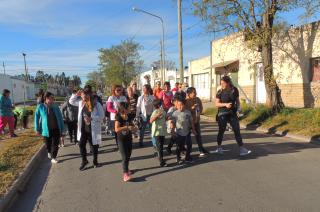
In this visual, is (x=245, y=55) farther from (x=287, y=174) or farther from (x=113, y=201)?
(x=113, y=201)

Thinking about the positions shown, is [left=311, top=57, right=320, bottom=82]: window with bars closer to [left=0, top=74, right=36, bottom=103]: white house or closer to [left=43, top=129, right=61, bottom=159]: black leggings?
[left=43, top=129, right=61, bottom=159]: black leggings

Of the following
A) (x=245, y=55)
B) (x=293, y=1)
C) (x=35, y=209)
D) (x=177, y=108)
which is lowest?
(x=35, y=209)

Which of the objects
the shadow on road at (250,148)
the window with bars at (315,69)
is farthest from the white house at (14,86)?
the shadow on road at (250,148)

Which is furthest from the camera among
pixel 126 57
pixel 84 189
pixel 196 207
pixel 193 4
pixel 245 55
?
pixel 126 57

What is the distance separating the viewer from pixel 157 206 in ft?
15.7

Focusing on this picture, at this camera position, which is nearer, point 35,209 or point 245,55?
point 35,209

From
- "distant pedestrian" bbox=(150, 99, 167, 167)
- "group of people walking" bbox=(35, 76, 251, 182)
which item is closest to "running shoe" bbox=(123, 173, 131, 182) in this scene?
"group of people walking" bbox=(35, 76, 251, 182)

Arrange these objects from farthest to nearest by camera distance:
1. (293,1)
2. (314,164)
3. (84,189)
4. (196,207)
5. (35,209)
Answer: (293,1) → (314,164) → (84,189) → (35,209) → (196,207)

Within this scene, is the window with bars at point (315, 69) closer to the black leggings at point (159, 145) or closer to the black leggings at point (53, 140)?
the black leggings at point (159, 145)

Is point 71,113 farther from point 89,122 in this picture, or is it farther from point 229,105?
point 229,105

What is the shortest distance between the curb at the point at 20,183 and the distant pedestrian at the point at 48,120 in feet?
1.73

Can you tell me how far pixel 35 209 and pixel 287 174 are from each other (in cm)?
429

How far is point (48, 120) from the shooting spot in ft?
25.8

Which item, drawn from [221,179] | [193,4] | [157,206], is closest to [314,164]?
[221,179]
